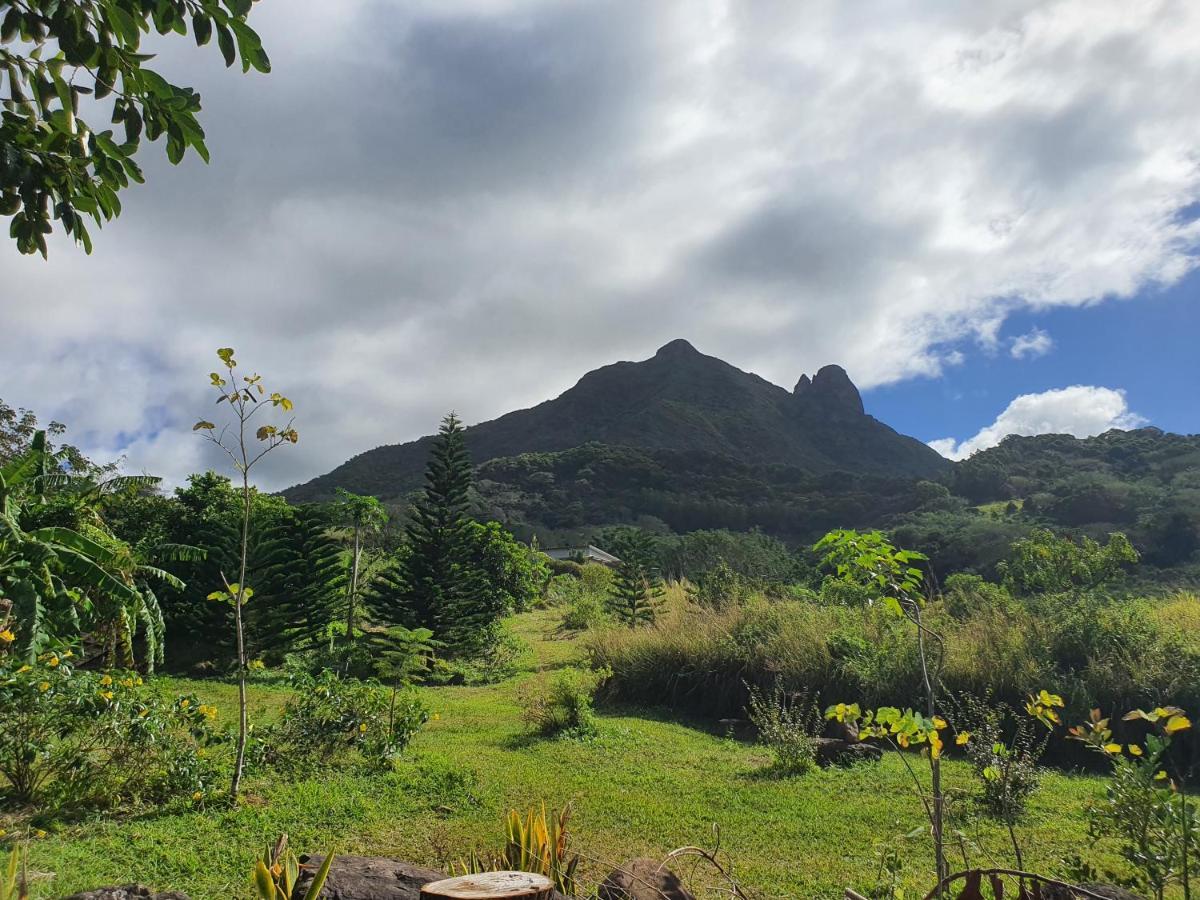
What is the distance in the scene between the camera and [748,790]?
5.70 metres

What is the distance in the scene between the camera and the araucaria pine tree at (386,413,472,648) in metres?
14.5

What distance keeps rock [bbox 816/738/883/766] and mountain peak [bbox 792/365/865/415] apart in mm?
133722

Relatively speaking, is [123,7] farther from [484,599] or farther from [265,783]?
[484,599]

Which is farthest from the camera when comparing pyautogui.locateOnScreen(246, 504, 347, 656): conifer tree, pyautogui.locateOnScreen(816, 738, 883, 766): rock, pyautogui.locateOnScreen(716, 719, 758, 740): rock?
pyautogui.locateOnScreen(246, 504, 347, 656): conifer tree

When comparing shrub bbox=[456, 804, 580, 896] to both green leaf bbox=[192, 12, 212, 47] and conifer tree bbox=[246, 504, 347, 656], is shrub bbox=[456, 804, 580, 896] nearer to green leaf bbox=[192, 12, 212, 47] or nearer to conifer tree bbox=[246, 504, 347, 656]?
green leaf bbox=[192, 12, 212, 47]

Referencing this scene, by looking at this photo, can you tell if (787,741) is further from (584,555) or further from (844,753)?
(584,555)

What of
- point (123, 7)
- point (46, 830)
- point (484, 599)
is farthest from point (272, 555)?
point (123, 7)

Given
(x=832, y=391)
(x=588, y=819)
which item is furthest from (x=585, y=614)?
(x=832, y=391)

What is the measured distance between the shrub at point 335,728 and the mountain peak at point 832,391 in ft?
445

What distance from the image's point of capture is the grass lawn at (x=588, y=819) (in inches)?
144

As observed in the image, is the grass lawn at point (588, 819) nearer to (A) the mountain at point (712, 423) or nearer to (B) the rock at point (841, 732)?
(B) the rock at point (841, 732)

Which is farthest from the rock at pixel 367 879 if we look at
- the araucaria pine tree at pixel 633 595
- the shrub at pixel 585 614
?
the shrub at pixel 585 614

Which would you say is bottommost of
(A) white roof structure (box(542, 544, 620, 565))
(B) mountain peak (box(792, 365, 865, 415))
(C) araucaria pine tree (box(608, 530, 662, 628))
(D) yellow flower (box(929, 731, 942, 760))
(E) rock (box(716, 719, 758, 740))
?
(E) rock (box(716, 719, 758, 740))

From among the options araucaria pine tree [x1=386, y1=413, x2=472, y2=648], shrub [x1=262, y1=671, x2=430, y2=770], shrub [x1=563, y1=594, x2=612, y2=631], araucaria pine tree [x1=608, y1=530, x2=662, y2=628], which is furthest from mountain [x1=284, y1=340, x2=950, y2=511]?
shrub [x1=262, y1=671, x2=430, y2=770]
